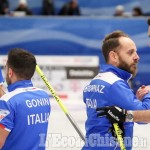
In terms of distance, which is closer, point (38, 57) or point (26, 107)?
point (26, 107)

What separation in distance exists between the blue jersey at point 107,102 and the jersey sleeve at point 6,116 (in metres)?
0.66

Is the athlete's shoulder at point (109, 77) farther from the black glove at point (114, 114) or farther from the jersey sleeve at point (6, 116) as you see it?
the jersey sleeve at point (6, 116)

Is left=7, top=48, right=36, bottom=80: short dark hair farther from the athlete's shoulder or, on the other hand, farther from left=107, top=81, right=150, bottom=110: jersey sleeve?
left=107, top=81, right=150, bottom=110: jersey sleeve

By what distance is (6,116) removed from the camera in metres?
3.61

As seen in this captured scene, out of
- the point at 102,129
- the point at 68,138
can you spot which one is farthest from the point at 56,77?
the point at 102,129

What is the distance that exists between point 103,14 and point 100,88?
517 inches

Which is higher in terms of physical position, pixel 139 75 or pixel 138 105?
pixel 138 105

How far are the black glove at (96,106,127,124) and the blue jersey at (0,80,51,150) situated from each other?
20.3 inches

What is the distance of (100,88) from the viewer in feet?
12.6

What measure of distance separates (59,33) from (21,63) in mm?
9453

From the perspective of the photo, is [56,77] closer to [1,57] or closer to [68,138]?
[1,57]

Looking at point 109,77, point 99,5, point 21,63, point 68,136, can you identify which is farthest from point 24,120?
point 99,5

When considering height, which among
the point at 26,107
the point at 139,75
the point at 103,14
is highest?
the point at 26,107

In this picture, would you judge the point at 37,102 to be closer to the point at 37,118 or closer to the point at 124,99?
the point at 37,118
